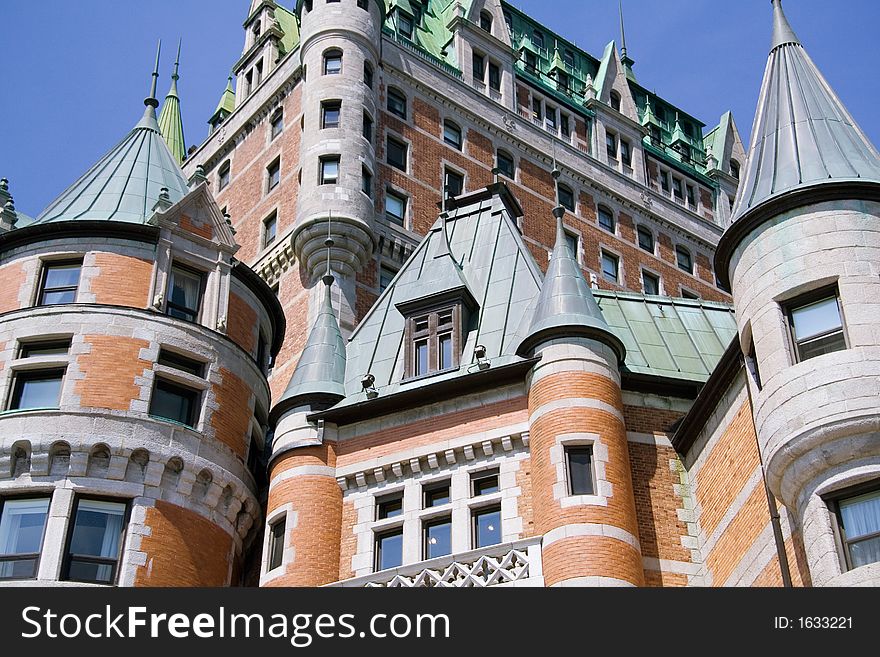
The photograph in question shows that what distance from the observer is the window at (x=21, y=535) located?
2823 centimetres

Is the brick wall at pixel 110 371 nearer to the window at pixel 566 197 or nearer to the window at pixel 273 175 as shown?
the window at pixel 273 175

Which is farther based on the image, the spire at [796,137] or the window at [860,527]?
the spire at [796,137]

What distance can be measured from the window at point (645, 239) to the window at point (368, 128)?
17.9 metres

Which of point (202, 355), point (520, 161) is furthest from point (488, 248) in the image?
point (520, 161)

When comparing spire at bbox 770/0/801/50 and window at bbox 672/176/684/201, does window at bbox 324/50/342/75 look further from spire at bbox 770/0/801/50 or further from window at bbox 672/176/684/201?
spire at bbox 770/0/801/50

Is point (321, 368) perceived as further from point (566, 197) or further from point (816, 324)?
point (566, 197)

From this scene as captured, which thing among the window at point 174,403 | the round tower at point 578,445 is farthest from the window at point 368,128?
the round tower at point 578,445

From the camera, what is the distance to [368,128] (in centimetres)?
5681

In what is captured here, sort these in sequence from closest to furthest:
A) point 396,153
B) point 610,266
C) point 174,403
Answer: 1. point 174,403
2. point 396,153
3. point 610,266

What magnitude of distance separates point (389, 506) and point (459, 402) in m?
2.57

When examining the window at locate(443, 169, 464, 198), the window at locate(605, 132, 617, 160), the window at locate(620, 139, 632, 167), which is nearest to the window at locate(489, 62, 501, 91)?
the window at locate(605, 132, 617, 160)

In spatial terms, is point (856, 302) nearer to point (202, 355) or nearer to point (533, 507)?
point (533, 507)

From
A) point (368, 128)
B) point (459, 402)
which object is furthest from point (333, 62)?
point (459, 402)

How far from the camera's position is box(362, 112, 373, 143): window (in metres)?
56.4
